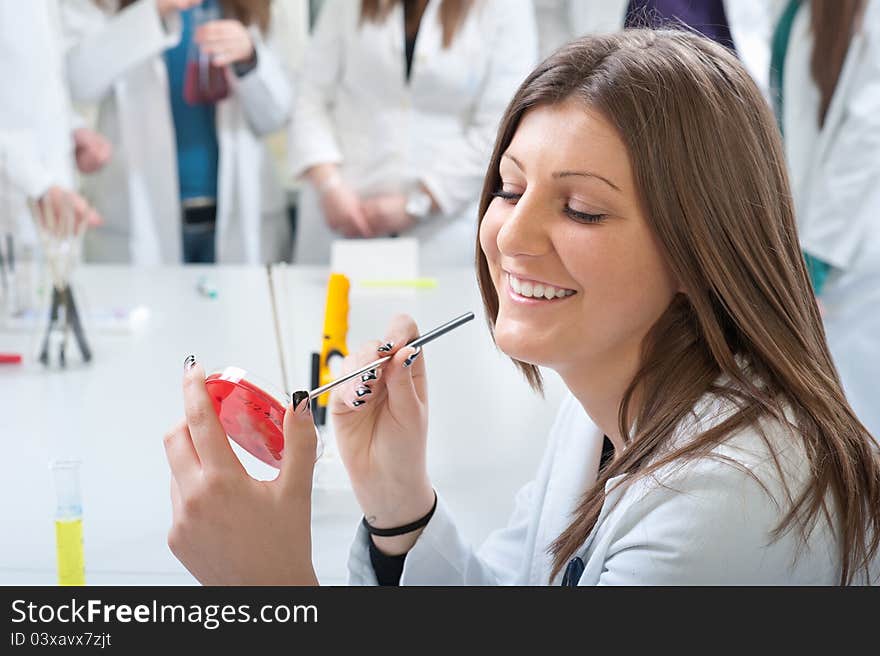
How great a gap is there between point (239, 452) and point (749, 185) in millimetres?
755

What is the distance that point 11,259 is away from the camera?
217 centimetres

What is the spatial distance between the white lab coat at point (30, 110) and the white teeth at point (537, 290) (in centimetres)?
185

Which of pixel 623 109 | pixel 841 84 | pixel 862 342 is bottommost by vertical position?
pixel 862 342

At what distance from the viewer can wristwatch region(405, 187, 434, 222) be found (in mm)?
2660

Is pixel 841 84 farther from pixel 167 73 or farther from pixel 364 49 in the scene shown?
pixel 167 73

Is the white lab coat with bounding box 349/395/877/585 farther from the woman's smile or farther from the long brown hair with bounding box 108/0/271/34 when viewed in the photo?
the long brown hair with bounding box 108/0/271/34

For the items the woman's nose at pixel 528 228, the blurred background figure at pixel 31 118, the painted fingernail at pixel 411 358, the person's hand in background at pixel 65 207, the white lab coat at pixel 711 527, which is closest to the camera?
the white lab coat at pixel 711 527

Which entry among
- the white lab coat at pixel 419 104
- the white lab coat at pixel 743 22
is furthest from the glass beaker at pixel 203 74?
the white lab coat at pixel 743 22

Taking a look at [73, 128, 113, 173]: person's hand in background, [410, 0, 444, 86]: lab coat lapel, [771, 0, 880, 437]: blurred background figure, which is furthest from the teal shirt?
[73, 128, 113, 173]: person's hand in background

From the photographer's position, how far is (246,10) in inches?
115

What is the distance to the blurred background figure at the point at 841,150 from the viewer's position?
2465 mm

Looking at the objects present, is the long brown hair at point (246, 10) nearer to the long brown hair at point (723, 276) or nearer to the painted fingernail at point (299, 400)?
the long brown hair at point (723, 276)
